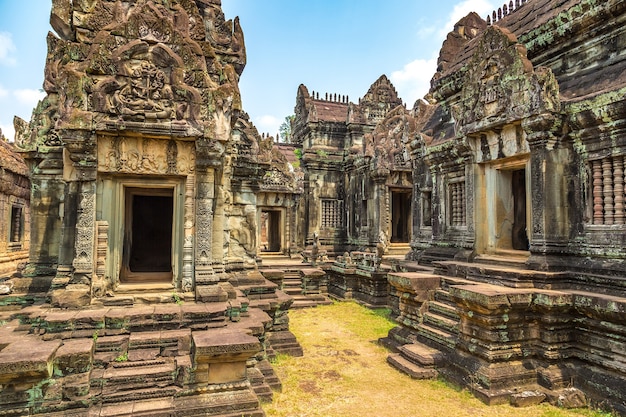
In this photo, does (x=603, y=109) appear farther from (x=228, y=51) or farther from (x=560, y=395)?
(x=228, y=51)

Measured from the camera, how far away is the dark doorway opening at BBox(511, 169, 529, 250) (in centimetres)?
824

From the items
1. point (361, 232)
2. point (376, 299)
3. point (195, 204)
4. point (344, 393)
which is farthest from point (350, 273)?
point (195, 204)

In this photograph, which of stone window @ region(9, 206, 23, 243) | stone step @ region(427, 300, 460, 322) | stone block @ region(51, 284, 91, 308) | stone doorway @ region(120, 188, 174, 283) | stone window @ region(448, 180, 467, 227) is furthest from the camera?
stone window @ region(9, 206, 23, 243)

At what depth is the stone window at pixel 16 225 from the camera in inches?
656

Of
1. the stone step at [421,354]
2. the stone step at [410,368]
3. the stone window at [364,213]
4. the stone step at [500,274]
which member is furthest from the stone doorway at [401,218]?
the stone step at [410,368]

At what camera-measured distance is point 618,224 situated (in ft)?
19.6

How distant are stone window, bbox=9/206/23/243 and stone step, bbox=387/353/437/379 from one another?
1639cm

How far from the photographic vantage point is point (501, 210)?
796cm

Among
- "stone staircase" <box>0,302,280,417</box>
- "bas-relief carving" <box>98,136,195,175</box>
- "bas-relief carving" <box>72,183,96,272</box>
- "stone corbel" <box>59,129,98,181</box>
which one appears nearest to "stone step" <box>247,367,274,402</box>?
"stone staircase" <box>0,302,280,417</box>

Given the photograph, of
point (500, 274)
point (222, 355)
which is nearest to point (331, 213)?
point (500, 274)

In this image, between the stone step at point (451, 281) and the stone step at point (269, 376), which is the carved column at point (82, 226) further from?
the stone step at point (451, 281)

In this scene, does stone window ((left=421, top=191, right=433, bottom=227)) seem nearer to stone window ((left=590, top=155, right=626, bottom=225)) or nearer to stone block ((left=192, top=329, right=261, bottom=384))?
stone window ((left=590, top=155, right=626, bottom=225))

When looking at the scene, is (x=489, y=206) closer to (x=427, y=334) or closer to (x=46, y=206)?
(x=427, y=334)

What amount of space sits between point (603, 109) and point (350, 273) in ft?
32.8
